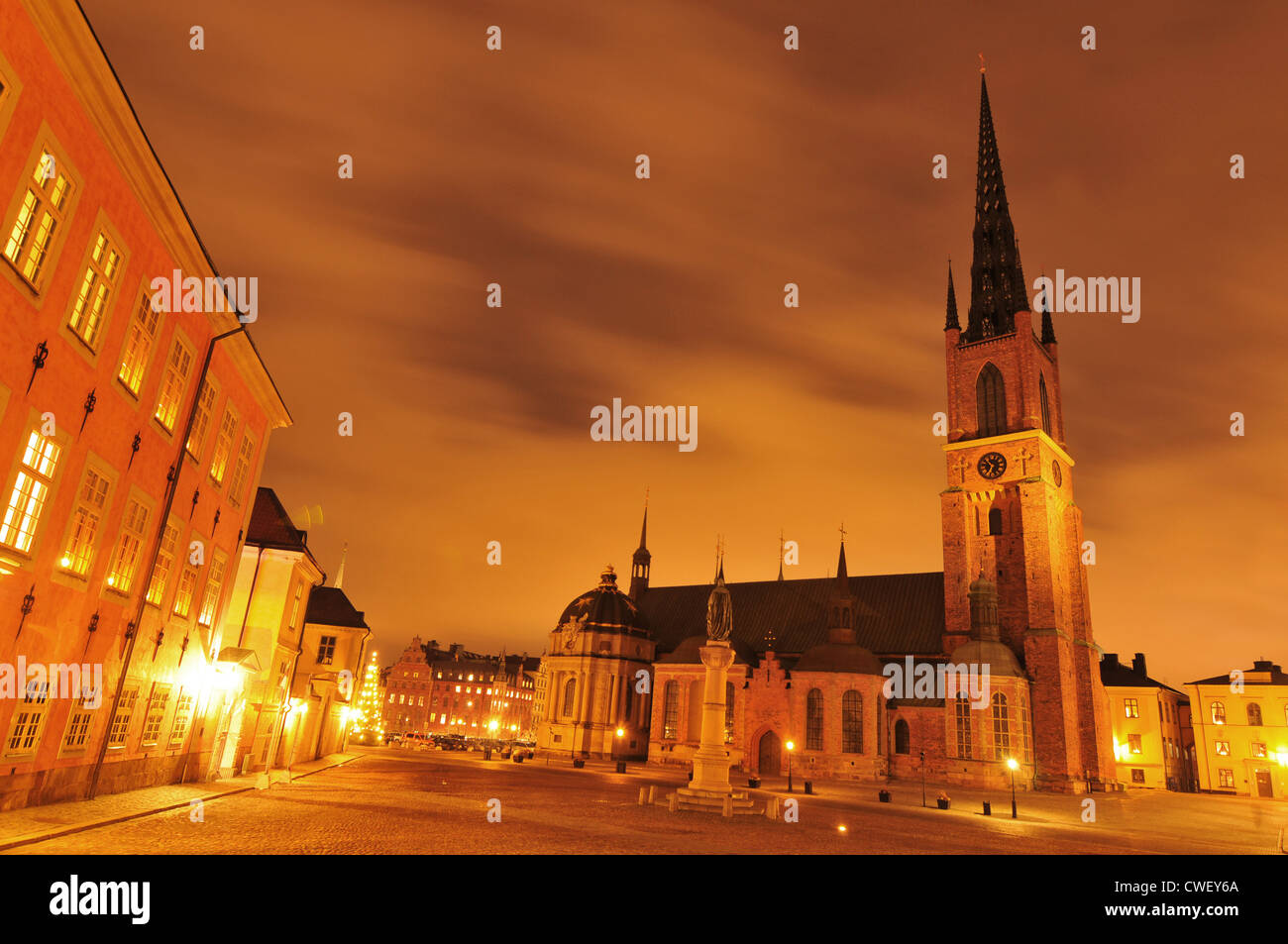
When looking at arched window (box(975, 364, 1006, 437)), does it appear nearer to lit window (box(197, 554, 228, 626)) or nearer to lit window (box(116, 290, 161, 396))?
lit window (box(197, 554, 228, 626))

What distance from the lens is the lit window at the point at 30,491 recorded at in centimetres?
1258

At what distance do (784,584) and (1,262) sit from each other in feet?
227

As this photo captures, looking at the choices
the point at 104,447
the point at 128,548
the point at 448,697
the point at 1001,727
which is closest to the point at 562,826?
the point at 128,548

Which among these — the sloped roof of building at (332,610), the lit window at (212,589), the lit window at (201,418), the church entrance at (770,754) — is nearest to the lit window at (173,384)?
the lit window at (201,418)

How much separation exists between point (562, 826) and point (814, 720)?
132 feet

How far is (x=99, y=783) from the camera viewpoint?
16859mm

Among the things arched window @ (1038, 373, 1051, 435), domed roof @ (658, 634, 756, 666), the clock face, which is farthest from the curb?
arched window @ (1038, 373, 1051, 435)

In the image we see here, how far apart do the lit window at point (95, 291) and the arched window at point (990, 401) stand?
59.2 m

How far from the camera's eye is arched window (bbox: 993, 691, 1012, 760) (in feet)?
158

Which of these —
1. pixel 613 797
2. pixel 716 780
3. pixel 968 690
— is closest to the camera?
pixel 716 780

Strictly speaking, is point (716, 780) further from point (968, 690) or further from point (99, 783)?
point (968, 690)

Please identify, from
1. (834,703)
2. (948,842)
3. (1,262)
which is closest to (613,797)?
(948,842)

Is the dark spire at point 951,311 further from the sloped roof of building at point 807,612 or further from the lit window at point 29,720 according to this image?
the lit window at point 29,720

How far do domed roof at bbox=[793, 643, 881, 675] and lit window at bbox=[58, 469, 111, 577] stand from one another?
4905 centimetres
